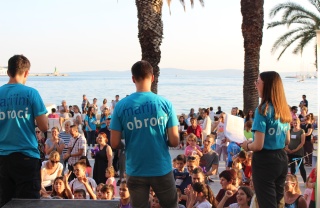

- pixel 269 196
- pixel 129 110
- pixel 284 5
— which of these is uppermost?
pixel 284 5

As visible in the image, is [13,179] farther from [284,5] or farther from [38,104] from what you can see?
[284,5]

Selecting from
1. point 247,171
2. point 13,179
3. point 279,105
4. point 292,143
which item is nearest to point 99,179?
point 247,171

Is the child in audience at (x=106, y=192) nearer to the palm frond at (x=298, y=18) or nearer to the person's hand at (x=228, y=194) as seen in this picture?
the person's hand at (x=228, y=194)

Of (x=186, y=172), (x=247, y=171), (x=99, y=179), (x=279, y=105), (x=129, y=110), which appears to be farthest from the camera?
(x=99, y=179)

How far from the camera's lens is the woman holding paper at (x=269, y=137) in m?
4.57

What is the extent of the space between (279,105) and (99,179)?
583cm

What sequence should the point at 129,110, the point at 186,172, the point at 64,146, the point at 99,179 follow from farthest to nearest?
1. the point at 64,146
2. the point at 99,179
3. the point at 186,172
4. the point at 129,110

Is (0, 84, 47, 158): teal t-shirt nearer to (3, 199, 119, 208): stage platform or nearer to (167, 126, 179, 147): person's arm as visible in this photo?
(3, 199, 119, 208): stage platform

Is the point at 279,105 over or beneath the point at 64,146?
over

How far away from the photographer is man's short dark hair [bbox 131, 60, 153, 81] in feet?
14.1

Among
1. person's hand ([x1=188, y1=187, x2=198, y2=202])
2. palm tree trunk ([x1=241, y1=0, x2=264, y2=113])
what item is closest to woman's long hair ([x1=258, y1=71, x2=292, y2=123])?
person's hand ([x1=188, y1=187, x2=198, y2=202])

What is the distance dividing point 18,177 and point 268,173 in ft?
7.36

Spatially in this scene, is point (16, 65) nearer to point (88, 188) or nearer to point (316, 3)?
point (88, 188)

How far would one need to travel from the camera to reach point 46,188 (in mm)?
8641
